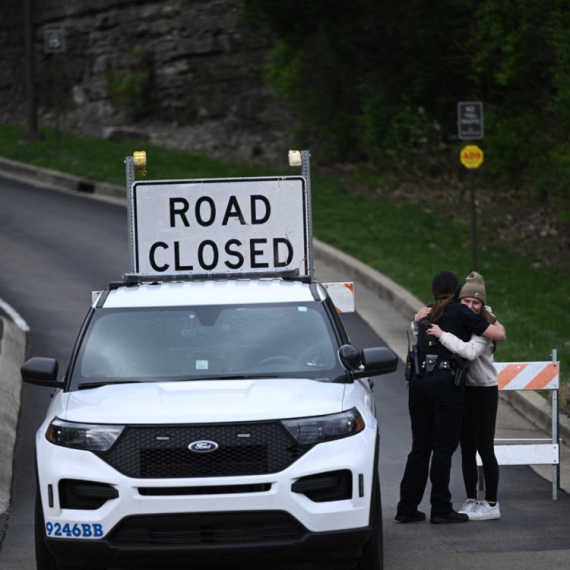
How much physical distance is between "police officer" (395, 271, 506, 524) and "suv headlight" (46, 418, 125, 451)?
2629mm

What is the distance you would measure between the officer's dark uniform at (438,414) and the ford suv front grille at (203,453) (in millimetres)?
2039

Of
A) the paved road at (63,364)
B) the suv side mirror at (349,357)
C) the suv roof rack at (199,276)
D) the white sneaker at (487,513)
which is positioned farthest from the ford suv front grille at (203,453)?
the white sneaker at (487,513)

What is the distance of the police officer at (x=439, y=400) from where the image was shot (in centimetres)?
823

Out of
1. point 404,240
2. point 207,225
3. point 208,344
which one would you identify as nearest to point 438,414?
point 208,344

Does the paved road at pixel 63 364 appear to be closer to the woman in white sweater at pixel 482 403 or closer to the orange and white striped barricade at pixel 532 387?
the woman in white sweater at pixel 482 403

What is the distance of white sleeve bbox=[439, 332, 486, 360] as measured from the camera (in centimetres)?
816

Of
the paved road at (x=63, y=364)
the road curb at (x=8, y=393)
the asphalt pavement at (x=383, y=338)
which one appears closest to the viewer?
the paved road at (x=63, y=364)

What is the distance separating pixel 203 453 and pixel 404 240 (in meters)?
16.2

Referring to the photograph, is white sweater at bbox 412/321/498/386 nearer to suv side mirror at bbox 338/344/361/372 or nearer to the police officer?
the police officer

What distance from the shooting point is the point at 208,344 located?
7.55m

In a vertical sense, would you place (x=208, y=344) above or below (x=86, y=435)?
above

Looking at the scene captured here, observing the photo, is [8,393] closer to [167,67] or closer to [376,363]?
[376,363]

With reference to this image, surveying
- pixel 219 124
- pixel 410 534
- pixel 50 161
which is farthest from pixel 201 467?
pixel 219 124

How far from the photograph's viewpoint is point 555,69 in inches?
803
